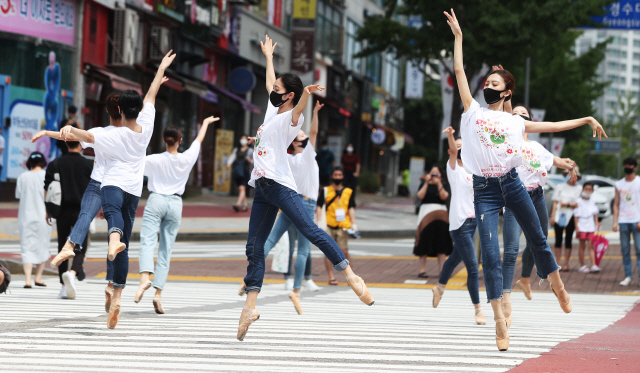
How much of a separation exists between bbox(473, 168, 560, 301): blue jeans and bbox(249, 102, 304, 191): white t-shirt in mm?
1323

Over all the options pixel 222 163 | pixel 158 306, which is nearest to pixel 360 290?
pixel 158 306

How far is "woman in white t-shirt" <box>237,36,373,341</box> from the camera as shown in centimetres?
648

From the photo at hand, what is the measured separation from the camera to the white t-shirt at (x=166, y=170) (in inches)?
354

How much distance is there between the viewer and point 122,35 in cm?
2517

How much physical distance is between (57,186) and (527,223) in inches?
226

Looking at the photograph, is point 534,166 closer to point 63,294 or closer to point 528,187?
point 528,187

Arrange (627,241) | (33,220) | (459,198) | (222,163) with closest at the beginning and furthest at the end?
(459,198) < (33,220) < (627,241) < (222,163)

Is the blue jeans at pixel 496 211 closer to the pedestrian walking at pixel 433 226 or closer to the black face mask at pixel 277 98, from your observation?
the black face mask at pixel 277 98

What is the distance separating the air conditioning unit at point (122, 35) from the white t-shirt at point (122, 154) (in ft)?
60.3

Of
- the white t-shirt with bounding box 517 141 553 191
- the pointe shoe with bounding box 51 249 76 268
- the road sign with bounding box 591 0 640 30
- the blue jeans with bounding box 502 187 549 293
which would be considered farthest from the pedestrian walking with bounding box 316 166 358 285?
the road sign with bounding box 591 0 640 30

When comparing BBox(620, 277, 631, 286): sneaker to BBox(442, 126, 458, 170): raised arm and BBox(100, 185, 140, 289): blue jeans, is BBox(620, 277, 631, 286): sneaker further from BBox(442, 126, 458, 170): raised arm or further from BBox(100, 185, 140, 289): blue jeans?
BBox(100, 185, 140, 289): blue jeans

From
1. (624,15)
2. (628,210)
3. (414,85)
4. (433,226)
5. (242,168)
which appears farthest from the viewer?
(414,85)

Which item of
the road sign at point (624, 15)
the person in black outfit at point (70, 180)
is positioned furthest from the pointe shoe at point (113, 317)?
the road sign at point (624, 15)

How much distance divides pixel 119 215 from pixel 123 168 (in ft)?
1.27
